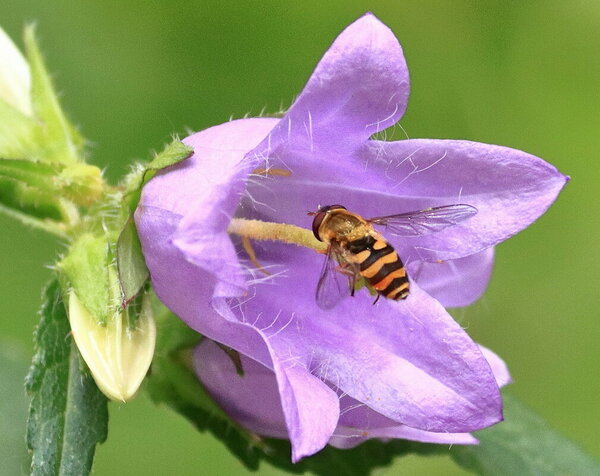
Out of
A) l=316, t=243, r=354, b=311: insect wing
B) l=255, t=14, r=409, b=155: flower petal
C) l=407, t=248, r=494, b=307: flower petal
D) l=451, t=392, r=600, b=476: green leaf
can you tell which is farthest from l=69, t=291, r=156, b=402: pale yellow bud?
l=451, t=392, r=600, b=476: green leaf

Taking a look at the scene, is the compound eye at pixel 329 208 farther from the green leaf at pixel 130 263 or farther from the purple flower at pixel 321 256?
the green leaf at pixel 130 263

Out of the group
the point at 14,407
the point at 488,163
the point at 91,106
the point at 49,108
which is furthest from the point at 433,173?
the point at 91,106

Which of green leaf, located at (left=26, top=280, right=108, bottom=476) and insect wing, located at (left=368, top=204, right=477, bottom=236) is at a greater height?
insect wing, located at (left=368, top=204, right=477, bottom=236)

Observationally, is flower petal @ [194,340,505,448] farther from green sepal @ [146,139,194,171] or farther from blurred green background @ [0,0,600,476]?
blurred green background @ [0,0,600,476]

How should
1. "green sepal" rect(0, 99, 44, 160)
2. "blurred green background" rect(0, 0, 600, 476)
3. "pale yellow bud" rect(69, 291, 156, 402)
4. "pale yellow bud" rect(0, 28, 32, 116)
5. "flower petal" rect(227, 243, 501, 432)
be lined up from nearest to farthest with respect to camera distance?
"flower petal" rect(227, 243, 501, 432) < "pale yellow bud" rect(69, 291, 156, 402) < "green sepal" rect(0, 99, 44, 160) < "pale yellow bud" rect(0, 28, 32, 116) < "blurred green background" rect(0, 0, 600, 476)

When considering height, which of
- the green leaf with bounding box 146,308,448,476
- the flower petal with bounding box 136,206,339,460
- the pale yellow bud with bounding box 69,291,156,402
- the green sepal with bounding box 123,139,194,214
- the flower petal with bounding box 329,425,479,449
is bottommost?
the green leaf with bounding box 146,308,448,476

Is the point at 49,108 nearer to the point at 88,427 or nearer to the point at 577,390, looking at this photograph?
the point at 88,427

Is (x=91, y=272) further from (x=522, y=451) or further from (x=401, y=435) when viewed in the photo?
(x=522, y=451)
